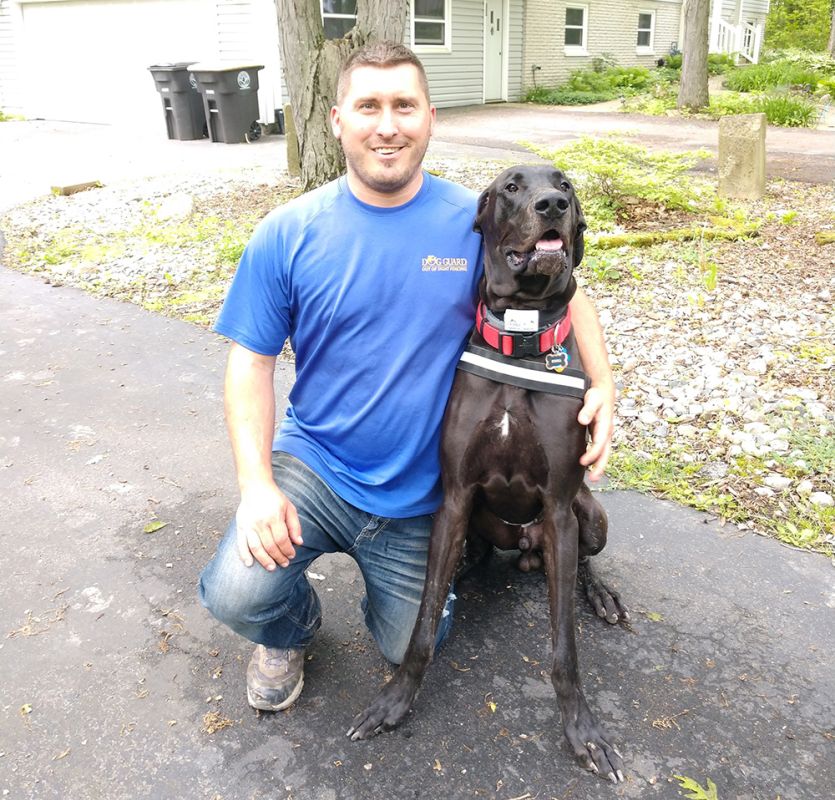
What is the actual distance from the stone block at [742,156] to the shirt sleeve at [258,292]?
635 cm

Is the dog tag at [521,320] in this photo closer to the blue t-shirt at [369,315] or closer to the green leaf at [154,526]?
the blue t-shirt at [369,315]

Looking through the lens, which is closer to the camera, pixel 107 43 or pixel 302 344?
pixel 302 344

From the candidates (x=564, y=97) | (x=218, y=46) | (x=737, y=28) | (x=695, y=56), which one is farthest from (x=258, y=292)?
(x=737, y=28)

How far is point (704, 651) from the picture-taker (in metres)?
2.57

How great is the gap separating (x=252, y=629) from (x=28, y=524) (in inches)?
63.0

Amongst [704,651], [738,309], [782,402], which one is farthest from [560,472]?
[738,309]

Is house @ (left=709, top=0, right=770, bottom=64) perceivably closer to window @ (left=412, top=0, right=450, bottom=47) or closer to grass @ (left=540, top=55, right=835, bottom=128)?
grass @ (left=540, top=55, right=835, bottom=128)

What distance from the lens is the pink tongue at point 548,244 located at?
214 centimetres

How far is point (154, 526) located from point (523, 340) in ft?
6.23

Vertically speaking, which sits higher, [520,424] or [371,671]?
[520,424]

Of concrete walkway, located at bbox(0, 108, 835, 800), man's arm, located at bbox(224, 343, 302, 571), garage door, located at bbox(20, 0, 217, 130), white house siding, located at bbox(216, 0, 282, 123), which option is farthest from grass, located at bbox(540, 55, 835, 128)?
man's arm, located at bbox(224, 343, 302, 571)

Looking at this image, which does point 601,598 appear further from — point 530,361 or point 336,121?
point 336,121

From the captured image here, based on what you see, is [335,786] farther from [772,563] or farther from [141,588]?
[772,563]

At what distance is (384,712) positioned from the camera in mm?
2281
